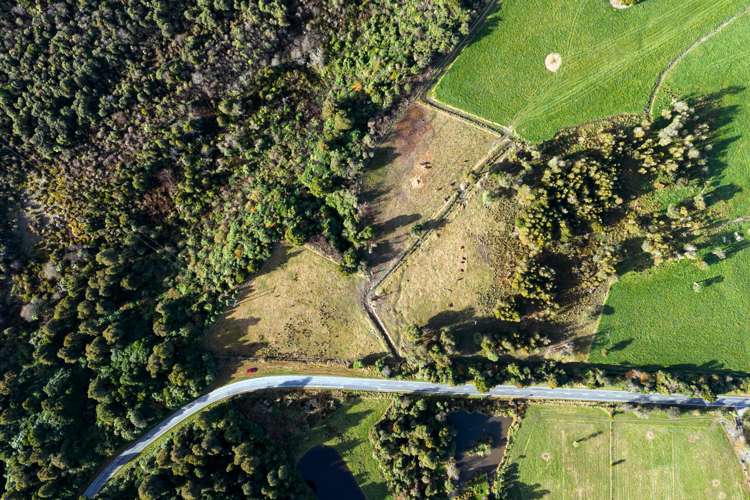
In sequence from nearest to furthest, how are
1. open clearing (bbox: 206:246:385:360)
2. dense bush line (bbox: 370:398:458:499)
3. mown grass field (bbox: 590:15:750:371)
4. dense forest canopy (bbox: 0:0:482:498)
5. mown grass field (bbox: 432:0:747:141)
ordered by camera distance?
dense bush line (bbox: 370:398:458:499) < mown grass field (bbox: 590:15:750:371) < mown grass field (bbox: 432:0:747:141) < dense forest canopy (bbox: 0:0:482:498) < open clearing (bbox: 206:246:385:360)

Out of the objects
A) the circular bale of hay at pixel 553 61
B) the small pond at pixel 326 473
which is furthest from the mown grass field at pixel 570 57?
the small pond at pixel 326 473

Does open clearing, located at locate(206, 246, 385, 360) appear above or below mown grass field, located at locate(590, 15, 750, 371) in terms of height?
above

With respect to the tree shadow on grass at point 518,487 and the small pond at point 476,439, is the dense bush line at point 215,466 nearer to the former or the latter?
the small pond at point 476,439

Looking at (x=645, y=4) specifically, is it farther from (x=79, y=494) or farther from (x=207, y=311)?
(x=79, y=494)

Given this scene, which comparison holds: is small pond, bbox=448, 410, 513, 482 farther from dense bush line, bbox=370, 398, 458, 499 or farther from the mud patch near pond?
the mud patch near pond

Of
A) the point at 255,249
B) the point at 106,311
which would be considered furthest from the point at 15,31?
the point at 255,249

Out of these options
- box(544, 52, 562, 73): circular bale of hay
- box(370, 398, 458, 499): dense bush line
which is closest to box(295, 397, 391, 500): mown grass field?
box(370, 398, 458, 499): dense bush line

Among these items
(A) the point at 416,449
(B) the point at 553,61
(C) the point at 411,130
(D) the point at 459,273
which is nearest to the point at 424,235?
(D) the point at 459,273
